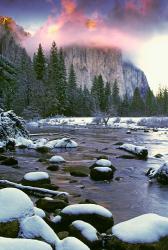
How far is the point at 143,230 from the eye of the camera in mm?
6371

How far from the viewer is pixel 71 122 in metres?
56.6

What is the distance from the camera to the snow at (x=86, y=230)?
659 cm

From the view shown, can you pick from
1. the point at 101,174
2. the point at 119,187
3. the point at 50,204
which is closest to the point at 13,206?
the point at 50,204

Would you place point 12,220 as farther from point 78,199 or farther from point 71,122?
point 71,122

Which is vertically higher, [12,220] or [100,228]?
[12,220]

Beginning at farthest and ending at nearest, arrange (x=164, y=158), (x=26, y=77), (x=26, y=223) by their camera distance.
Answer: (x=26, y=77), (x=164, y=158), (x=26, y=223)

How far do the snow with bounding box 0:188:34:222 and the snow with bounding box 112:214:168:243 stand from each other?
5.29 feet

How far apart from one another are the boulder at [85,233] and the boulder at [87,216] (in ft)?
1.66

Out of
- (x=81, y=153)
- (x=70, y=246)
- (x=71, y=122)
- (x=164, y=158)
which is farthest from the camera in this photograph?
(x=71, y=122)

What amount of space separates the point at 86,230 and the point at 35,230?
112cm

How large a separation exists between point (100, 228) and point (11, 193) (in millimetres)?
2101

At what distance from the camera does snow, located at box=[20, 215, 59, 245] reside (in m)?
5.86

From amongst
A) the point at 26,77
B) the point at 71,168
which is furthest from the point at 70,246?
the point at 26,77

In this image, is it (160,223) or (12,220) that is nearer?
(12,220)
